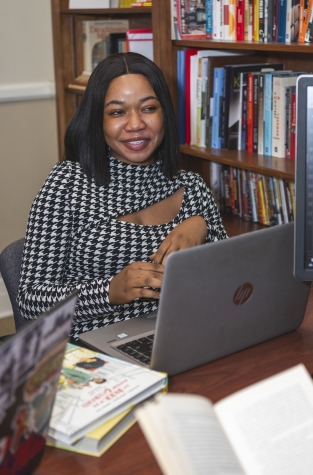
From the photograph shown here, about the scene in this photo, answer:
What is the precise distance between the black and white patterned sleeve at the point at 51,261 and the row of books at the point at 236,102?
0.83 meters

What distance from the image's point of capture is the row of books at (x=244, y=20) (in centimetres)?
202

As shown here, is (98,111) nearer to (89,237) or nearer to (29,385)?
(89,237)

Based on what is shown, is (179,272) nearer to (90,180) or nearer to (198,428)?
(198,428)

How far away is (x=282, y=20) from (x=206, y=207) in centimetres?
66

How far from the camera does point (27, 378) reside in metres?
0.80

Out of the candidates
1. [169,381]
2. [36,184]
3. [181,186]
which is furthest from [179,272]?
[36,184]

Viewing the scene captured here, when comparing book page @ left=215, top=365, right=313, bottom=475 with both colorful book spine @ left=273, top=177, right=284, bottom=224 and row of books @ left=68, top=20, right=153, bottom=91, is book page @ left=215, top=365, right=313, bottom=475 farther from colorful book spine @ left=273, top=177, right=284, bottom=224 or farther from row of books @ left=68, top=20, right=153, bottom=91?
row of books @ left=68, top=20, right=153, bottom=91

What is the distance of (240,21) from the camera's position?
2223mm

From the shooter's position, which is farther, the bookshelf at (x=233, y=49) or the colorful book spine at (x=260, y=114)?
the colorful book spine at (x=260, y=114)

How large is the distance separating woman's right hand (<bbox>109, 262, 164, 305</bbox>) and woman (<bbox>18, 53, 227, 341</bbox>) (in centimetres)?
13

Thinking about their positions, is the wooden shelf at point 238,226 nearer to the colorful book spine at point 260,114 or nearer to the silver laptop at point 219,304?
the colorful book spine at point 260,114

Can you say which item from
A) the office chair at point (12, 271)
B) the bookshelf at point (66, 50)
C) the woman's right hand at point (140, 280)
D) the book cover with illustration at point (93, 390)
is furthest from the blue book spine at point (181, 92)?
the book cover with illustration at point (93, 390)

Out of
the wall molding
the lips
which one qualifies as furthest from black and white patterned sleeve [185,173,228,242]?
the wall molding

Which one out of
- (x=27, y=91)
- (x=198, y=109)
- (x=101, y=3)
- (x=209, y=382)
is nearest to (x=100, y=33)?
(x=101, y=3)
